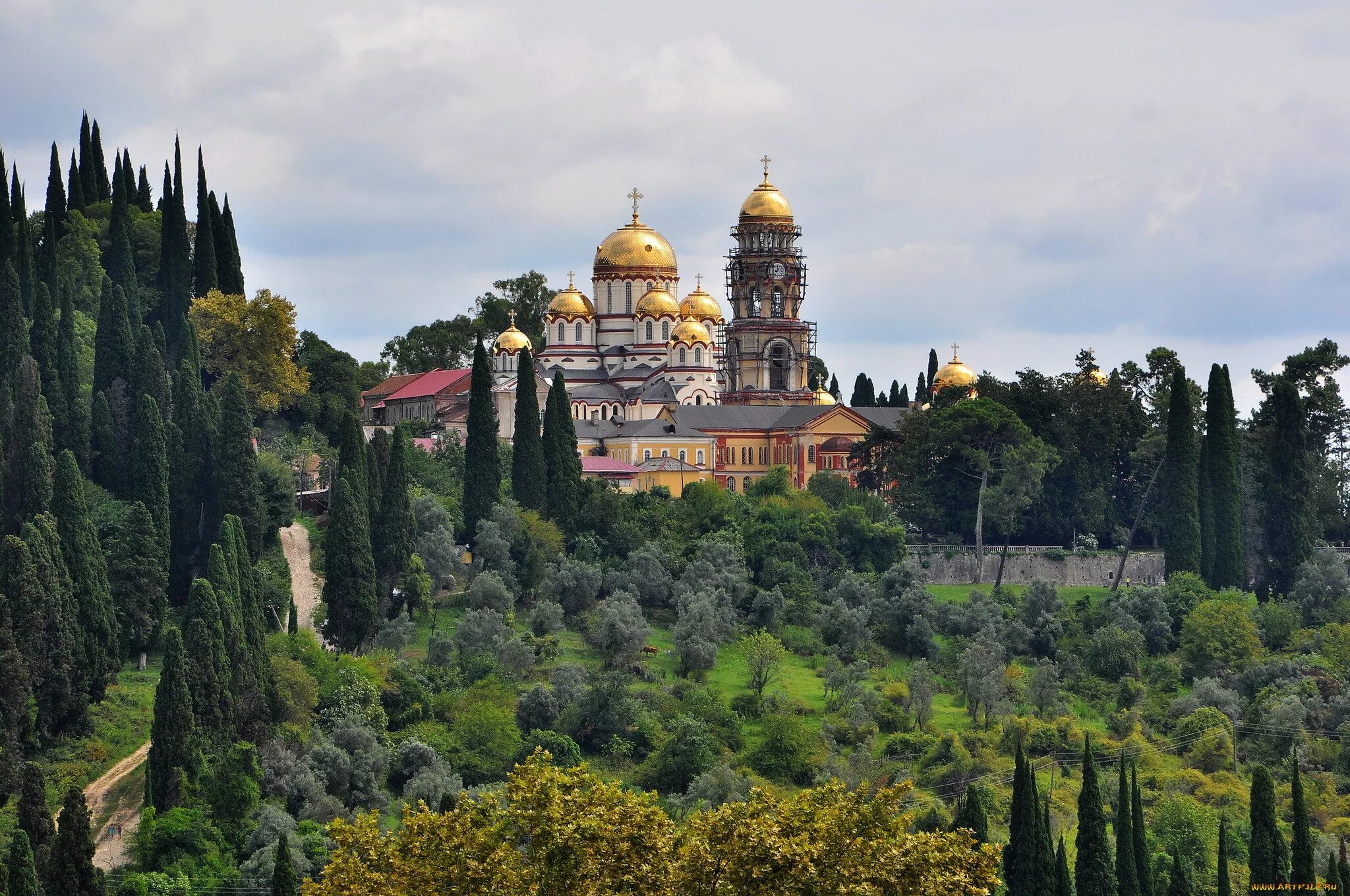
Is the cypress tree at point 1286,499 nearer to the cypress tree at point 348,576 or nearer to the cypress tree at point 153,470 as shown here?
the cypress tree at point 348,576

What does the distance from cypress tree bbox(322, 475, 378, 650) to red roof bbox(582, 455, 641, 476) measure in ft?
73.4

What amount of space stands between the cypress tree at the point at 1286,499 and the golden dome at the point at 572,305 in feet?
103

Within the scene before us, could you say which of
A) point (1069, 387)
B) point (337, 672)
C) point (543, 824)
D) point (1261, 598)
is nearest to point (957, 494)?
point (1069, 387)

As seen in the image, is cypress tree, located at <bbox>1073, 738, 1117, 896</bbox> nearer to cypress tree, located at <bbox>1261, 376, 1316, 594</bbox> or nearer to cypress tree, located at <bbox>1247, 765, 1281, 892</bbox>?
cypress tree, located at <bbox>1247, 765, 1281, 892</bbox>

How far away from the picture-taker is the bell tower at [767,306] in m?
90.7

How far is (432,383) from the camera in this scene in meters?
89.0

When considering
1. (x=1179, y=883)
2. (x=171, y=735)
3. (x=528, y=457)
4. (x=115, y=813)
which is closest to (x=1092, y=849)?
(x=1179, y=883)

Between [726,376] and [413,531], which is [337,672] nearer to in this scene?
[413,531]

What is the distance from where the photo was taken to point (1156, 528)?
7169 cm

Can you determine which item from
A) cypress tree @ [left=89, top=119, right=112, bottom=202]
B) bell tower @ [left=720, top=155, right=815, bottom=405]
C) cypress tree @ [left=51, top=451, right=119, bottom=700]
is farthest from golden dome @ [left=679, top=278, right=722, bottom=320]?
cypress tree @ [left=51, top=451, right=119, bottom=700]

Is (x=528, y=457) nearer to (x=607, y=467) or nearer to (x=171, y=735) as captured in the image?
(x=607, y=467)

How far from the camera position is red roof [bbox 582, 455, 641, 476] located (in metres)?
77.2

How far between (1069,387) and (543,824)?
4636cm

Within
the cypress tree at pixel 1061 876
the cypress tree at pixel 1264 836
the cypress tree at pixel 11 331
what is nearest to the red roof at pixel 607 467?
the cypress tree at pixel 11 331
